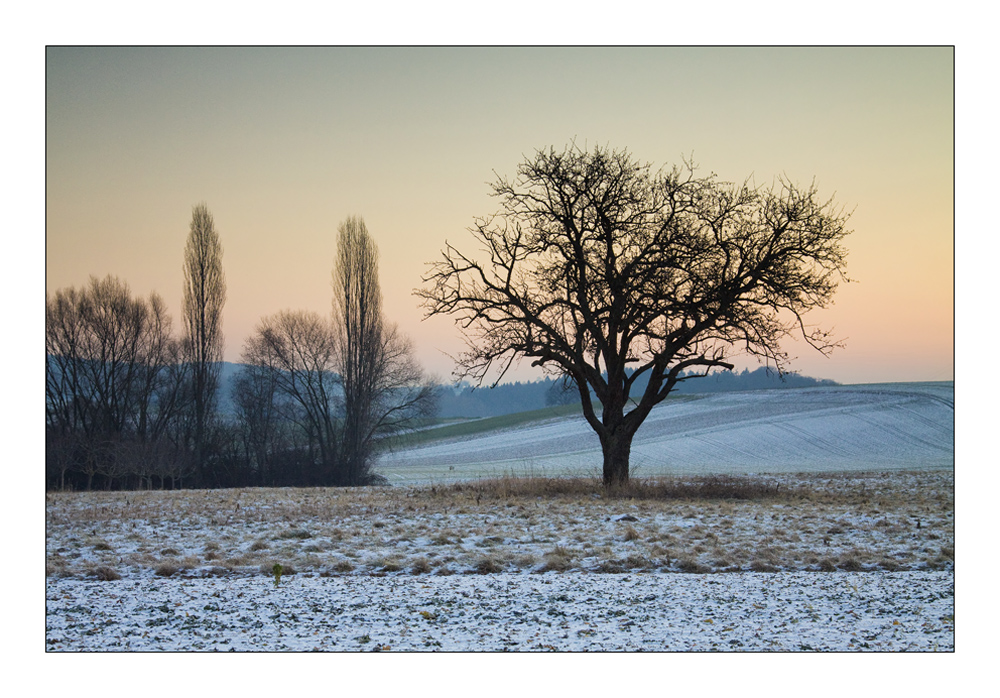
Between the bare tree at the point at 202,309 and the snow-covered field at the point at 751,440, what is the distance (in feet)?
29.4

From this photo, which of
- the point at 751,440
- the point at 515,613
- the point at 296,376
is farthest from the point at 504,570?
the point at 751,440

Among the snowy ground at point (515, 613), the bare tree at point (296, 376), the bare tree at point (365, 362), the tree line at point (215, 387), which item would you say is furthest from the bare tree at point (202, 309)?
the snowy ground at point (515, 613)

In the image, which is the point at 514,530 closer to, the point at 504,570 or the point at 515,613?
the point at 504,570

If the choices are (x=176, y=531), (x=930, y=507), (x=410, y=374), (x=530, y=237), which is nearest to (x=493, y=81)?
(x=530, y=237)

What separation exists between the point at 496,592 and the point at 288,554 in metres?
3.37

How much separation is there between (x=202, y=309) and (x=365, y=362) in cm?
699

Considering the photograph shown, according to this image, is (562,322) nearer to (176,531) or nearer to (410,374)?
(176,531)

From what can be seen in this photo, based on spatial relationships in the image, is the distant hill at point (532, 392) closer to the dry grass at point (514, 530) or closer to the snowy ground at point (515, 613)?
the dry grass at point (514, 530)

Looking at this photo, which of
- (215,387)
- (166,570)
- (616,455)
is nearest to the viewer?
(166,570)

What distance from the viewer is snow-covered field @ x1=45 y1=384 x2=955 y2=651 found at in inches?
251

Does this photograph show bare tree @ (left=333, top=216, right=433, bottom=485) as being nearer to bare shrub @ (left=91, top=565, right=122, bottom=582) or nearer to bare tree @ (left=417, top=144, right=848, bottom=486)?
bare tree @ (left=417, top=144, right=848, bottom=486)

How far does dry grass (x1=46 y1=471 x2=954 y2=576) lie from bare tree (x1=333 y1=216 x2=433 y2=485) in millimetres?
15065

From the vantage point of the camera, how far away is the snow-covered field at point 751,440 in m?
33.4

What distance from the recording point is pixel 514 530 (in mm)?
11508
